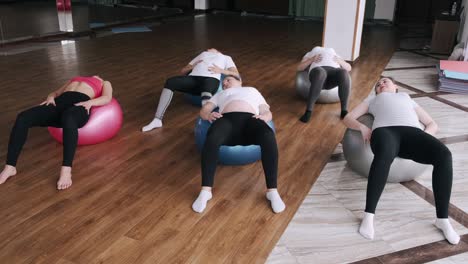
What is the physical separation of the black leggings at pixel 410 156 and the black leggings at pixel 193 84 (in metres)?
1.55

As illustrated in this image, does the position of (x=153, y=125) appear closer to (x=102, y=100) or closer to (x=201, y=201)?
(x=102, y=100)

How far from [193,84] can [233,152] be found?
3.42ft

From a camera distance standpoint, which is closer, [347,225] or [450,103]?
[347,225]

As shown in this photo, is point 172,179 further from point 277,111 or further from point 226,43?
point 226,43

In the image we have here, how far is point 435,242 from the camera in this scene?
208 centimetres

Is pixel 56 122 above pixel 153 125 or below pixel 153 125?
above

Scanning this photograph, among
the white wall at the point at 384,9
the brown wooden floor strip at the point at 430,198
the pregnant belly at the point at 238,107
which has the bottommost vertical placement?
the brown wooden floor strip at the point at 430,198

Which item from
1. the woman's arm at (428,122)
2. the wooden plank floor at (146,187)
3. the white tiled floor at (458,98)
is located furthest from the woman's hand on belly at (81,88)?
the white tiled floor at (458,98)

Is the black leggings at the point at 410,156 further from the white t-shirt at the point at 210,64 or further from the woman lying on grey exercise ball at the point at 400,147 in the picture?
the white t-shirt at the point at 210,64

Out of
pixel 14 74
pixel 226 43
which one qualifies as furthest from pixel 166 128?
pixel 226 43

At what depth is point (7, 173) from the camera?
259cm

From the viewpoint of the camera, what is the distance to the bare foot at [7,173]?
101 inches

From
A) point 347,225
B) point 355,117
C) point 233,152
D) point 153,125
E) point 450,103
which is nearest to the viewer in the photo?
point 347,225

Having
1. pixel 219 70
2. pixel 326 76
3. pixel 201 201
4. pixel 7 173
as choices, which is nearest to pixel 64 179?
pixel 7 173
